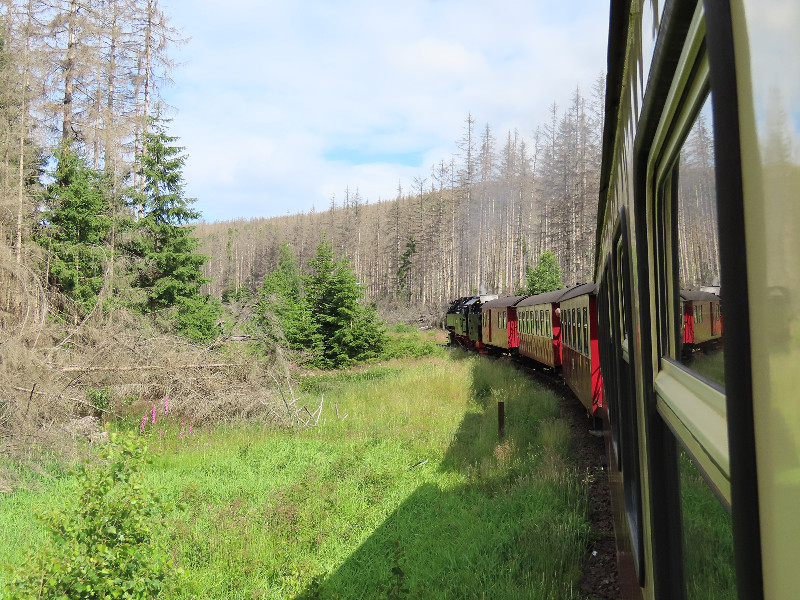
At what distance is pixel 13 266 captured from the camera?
32.2 feet

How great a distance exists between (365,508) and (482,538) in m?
1.83

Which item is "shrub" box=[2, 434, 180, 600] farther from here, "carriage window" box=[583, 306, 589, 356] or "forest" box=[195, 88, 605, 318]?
"forest" box=[195, 88, 605, 318]

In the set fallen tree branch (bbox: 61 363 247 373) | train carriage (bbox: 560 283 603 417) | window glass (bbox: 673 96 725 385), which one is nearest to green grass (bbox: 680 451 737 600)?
window glass (bbox: 673 96 725 385)

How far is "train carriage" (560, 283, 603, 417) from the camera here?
826 centimetres

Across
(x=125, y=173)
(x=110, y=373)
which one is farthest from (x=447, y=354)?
(x=110, y=373)

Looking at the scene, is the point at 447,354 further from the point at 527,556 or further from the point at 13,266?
the point at 527,556

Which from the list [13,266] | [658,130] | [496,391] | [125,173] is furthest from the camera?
[125,173]

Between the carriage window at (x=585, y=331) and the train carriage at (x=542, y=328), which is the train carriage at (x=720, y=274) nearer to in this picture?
the carriage window at (x=585, y=331)

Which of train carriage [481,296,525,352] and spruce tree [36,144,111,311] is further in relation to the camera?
train carriage [481,296,525,352]

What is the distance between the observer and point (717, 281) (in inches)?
34.8

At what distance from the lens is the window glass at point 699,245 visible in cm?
86

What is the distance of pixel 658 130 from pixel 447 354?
2479cm

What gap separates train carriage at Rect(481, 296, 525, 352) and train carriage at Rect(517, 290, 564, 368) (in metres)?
1.29

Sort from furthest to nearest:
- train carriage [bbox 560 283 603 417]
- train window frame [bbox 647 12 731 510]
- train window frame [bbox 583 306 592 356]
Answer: train window frame [bbox 583 306 592 356] → train carriage [bbox 560 283 603 417] → train window frame [bbox 647 12 731 510]
